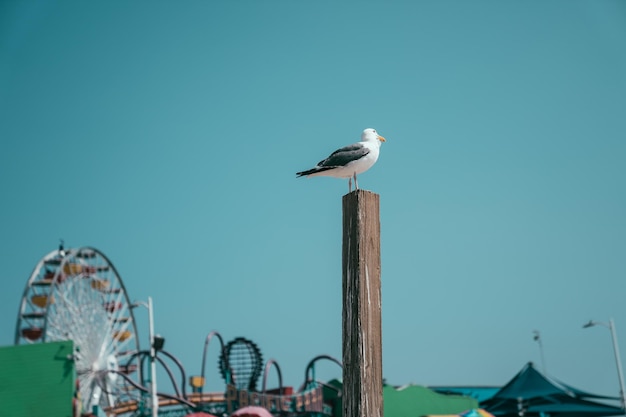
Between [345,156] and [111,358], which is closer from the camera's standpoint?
[345,156]

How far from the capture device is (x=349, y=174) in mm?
8031

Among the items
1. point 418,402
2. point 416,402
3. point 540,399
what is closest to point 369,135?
point 416,402

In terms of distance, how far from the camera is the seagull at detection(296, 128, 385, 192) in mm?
7996

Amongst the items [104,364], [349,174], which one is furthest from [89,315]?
[349,174]

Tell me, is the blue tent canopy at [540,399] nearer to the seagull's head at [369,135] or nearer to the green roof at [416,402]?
the green roof at [416,402]

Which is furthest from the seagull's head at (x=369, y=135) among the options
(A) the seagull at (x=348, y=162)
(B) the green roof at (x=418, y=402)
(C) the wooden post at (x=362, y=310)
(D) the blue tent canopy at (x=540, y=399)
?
(D) the blue tent canopy at (x=540, y=399)

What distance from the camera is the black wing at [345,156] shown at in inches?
317

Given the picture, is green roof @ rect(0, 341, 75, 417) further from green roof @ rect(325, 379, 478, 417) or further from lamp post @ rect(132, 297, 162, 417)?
green roof @ rect(325, 379, 478, 417)

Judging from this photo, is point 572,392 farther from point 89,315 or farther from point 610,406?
point 89,315

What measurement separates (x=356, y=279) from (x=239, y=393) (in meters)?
24.5

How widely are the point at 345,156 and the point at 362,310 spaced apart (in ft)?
9.30

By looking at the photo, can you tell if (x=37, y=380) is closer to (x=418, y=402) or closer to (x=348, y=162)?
(x=418, y=402)

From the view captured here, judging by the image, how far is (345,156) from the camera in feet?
26.6

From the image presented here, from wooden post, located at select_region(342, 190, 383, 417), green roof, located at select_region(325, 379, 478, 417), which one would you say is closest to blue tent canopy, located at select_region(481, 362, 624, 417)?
green roof, located at select_region(325, 379, 478, 417)
